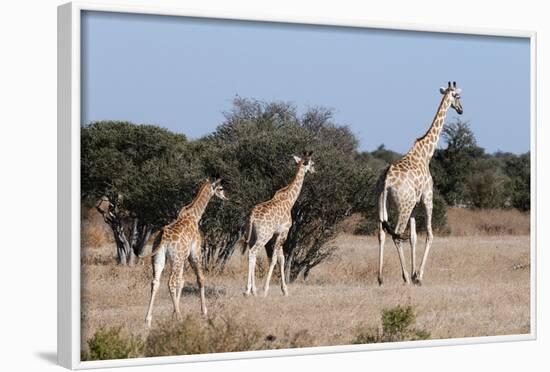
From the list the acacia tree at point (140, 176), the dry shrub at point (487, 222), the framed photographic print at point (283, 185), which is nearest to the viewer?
the framed photographic print at point (283, 185)

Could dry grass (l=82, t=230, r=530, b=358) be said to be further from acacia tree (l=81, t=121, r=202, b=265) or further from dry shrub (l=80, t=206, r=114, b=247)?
acacia tree (l=81, t=121, r=202, b=265)

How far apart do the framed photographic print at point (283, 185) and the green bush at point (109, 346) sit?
0.06ft

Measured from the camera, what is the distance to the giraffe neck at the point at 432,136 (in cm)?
1716

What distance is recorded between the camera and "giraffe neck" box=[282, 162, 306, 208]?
16.6m

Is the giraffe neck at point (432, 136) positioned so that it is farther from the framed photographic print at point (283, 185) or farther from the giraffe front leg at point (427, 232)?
the giraffe front leg at point (427, 232)

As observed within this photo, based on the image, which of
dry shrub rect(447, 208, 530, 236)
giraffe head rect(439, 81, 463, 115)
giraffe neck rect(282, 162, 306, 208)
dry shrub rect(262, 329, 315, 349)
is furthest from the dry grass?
giraffe head rect(439, 81, 463, 115)

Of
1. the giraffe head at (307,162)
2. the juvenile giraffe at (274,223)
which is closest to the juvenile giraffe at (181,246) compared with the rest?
the juvenile giraffe at (274,223)

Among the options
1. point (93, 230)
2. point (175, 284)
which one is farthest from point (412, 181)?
point (93, 230)

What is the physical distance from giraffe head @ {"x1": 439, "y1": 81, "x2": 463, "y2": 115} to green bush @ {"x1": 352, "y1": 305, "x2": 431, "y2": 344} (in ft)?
8.60

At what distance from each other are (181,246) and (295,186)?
1.88 m

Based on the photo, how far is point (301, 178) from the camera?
16.6m

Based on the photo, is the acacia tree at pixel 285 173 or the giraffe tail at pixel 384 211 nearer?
the acacia tree at pixel 285 173

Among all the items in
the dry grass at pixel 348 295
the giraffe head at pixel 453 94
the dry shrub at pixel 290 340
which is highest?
the giraffe head at pixel 453 94

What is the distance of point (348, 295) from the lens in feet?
54.3
